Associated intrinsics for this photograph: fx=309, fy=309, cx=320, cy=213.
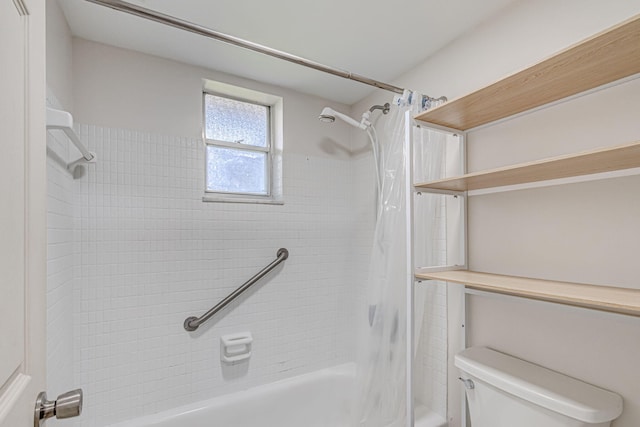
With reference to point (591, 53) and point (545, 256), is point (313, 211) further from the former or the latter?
point (591, 53)

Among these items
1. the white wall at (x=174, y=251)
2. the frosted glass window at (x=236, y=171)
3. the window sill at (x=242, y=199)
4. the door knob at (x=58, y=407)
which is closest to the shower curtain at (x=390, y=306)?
the white wall at (x=174, y=251)

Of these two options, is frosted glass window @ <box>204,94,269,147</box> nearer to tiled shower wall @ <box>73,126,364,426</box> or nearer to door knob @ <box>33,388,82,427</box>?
tiled shower wall @ <box>73,126,364,426</box>

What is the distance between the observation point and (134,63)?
62.4 inches

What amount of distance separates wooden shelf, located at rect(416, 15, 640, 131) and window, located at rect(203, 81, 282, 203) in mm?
1085

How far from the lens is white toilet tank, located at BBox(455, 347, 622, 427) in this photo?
0.89 m

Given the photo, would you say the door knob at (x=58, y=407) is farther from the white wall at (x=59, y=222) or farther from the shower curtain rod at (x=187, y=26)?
the shower curtain rod at (x=187, y=26)

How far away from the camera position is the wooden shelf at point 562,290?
77 centimetres

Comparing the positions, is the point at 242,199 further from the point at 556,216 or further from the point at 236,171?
the point at 556,216

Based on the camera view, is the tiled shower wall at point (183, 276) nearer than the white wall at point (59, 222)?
No

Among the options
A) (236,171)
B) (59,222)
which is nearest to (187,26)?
(59,222)

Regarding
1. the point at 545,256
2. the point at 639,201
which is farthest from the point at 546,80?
the point at 545,256

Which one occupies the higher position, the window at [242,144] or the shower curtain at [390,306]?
the window at [242,144]

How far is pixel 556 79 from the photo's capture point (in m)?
0.98

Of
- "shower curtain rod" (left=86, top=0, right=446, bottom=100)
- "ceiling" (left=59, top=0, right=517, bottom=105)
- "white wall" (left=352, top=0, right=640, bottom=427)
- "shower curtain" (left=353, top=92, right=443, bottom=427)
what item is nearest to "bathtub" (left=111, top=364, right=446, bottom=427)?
"shower curtain" (left=353, top=92, right=443, bottom=427)
